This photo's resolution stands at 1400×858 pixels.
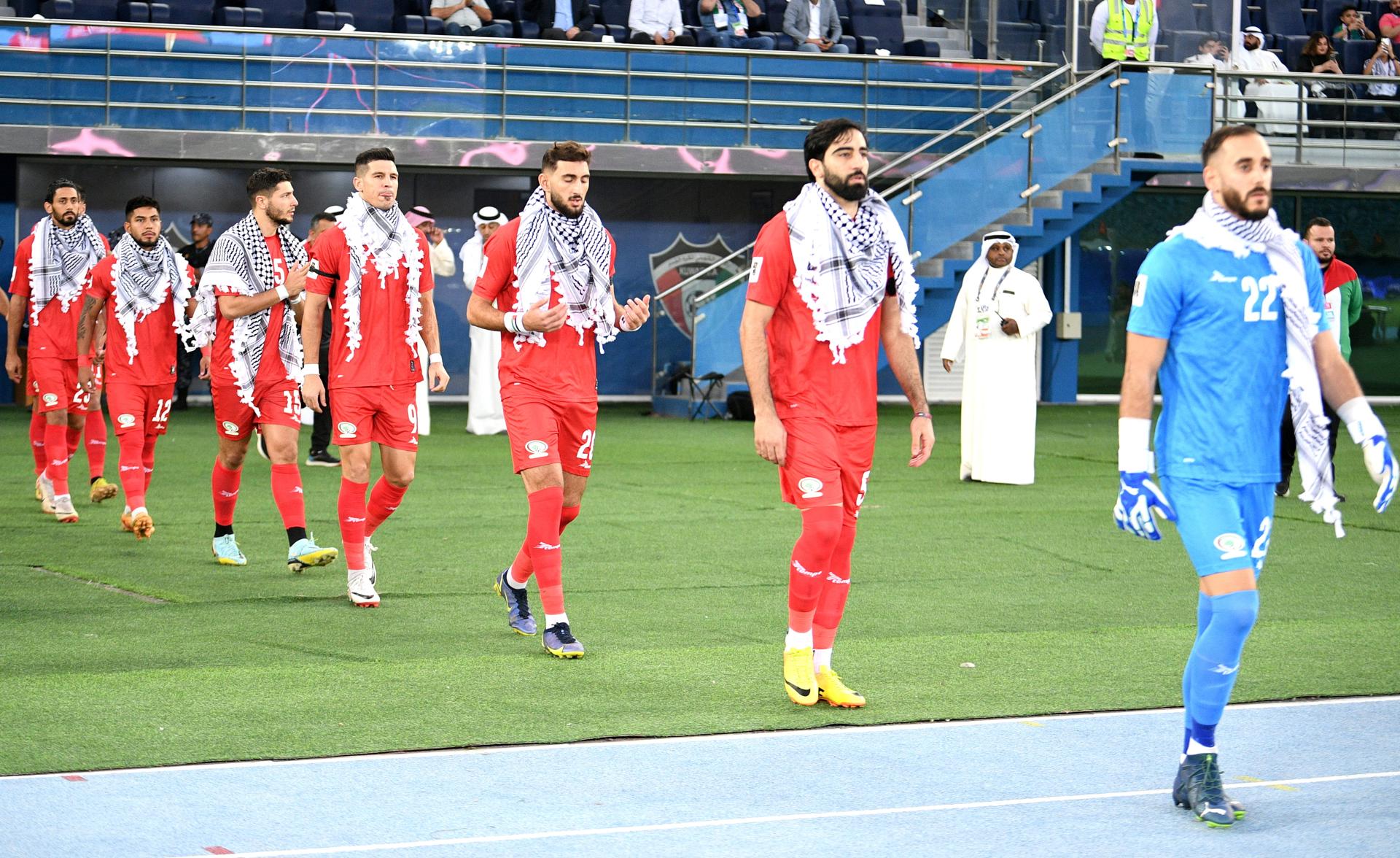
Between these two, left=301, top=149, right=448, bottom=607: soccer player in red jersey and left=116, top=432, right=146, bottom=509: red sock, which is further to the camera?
left=116, top=432, right=146, bottom=509: red sock

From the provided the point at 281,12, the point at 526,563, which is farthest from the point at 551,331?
the point at 281,12

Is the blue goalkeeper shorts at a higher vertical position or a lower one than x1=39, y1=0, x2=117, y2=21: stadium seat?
lower

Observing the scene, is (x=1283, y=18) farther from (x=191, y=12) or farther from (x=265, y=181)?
(x=265, y=181)

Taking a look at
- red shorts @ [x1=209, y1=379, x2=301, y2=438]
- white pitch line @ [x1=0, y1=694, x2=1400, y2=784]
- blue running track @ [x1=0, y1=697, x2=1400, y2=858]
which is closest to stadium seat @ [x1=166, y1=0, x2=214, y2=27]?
red shorts @ [x1=209, y1=379, x2=301, y2=438]

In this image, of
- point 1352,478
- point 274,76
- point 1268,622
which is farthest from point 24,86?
point 1268,622

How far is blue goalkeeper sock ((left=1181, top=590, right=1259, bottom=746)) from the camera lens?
5012 mm

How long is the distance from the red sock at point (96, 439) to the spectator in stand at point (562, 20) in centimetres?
1149

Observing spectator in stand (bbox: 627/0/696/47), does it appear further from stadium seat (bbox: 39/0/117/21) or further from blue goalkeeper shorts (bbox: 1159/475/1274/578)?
blue goalkeeper shorts (bbox: 1159/475/1274/578)

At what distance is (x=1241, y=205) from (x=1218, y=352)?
1.45 ft

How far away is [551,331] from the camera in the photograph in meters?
7.43

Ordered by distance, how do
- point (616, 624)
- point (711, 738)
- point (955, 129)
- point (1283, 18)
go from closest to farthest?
1. point (711, 738)
2. point (616, 624)
3. point (955, 129)
4. point (1283, 18)

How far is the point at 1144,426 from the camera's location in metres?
5.14

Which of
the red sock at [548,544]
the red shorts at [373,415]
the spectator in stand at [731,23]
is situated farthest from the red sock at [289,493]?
the spectator in stand at [731,23]

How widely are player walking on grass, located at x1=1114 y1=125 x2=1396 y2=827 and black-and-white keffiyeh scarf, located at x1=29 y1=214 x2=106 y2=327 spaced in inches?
360
